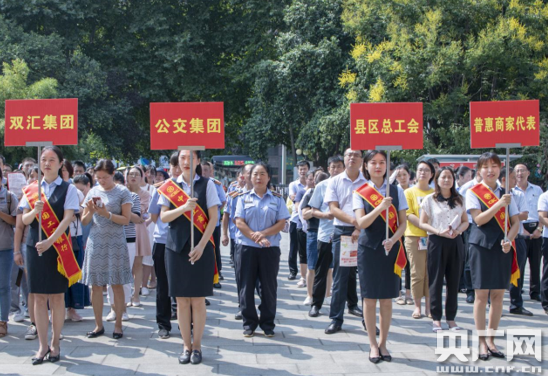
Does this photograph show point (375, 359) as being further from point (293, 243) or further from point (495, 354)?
point (293, 243)

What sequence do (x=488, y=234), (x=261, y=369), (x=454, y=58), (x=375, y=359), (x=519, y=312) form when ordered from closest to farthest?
(x=261, y=369) < (x=375, y=359) < (x=488, y=234) < (x=519, y=312) < (x=454, y=58)

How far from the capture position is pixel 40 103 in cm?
588

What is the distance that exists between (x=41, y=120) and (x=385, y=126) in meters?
3.29

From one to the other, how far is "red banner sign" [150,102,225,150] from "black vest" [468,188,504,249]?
8.13 feet

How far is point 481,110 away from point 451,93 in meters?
13.3

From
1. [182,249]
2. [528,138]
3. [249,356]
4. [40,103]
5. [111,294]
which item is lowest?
[249,356]

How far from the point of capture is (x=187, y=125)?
565cm

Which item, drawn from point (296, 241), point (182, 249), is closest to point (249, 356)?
point (182, 249)

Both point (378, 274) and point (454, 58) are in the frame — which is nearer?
point (378, 274)

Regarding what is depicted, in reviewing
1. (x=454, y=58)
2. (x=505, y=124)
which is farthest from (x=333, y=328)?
(x=454, y=58)

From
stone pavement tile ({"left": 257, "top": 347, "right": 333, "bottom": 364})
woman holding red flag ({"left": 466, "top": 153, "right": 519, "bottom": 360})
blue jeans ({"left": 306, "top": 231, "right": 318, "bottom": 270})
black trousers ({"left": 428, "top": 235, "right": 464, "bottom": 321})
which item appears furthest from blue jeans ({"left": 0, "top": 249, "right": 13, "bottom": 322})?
woman holding red flag ({"left": 466, "top": 153, "right": 519, "bottom": 360})

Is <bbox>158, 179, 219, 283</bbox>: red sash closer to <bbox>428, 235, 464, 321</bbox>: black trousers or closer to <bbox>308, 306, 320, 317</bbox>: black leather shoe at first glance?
<bbox>308, 306, 320, 317</bbox>: black leather shoe

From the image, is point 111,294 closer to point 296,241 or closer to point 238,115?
point 296,241

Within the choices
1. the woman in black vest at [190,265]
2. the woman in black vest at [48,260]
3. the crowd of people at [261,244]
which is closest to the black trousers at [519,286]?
the crowd of people at [261,244]
